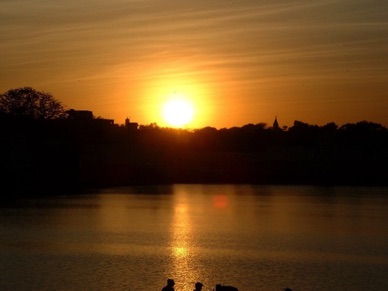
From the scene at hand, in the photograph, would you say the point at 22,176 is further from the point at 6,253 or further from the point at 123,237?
the point at 6,253

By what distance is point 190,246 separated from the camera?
45344 mm

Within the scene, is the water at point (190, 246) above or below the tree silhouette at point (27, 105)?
below

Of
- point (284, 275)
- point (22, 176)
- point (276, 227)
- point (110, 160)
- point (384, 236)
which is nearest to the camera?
point (284, 275)

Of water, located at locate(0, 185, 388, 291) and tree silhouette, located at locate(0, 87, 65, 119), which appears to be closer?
water, located at locate(0, 185, 388, 291)

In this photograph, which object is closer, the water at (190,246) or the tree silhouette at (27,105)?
the water at (190,246)

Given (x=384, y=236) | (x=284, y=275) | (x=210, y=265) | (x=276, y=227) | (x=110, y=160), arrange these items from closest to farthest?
(x=284, y=275)
(x=210, y=265)
(x=384, y=236)
(x=276, y=227)
(x=110, y=160)

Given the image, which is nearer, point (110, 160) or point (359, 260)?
point (359, 260)

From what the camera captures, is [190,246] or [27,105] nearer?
[190,246]

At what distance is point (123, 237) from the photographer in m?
49.3

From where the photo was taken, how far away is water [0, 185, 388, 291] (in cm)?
3316

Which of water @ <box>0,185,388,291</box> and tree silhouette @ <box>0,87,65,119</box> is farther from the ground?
tree silhouette @ <box>0,87,65,119</box>

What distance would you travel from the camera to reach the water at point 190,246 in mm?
33156

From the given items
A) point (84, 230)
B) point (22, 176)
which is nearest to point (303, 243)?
point (84, 230)

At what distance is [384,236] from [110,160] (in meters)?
88.6
